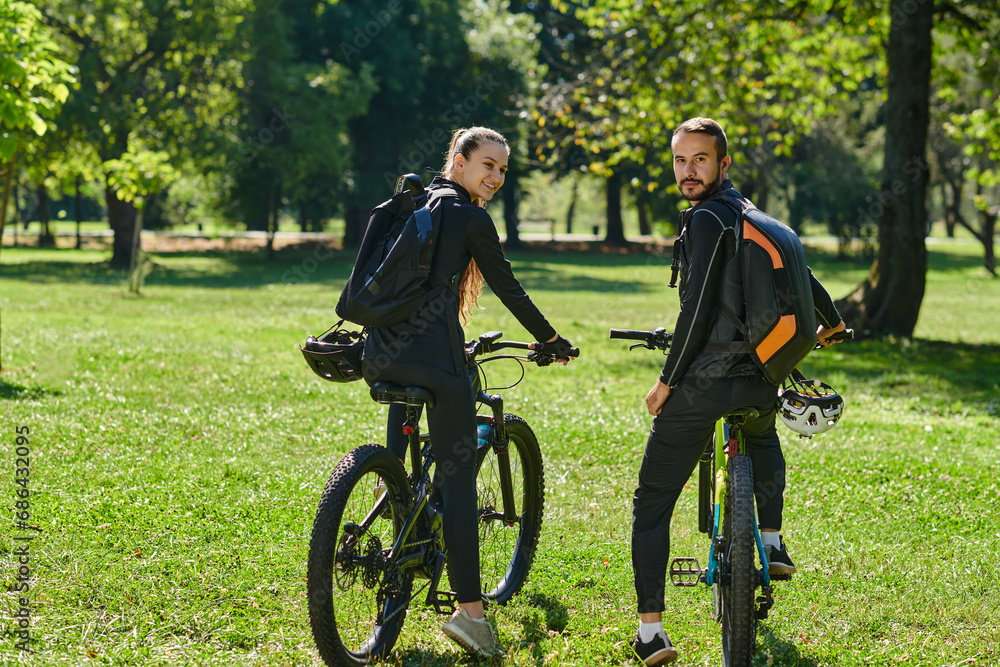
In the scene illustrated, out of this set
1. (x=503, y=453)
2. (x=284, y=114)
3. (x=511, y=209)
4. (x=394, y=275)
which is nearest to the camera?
(x=394, y=275)

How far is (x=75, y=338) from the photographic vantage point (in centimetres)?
1263

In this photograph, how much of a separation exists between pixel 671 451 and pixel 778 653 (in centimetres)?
120

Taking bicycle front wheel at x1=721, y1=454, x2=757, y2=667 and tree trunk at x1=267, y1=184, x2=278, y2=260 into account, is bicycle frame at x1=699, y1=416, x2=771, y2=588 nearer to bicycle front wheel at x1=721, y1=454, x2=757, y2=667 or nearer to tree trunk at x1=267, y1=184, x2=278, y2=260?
bicycle front wheel at x1=721, y1=454, x2=757, y2=667

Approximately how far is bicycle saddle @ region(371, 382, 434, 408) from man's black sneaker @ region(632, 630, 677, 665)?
1330 mm

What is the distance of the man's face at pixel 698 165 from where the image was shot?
365 cm

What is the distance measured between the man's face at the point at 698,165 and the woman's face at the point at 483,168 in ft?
2.30

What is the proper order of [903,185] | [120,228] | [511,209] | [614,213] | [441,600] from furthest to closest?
[614,213]
[511,209]
[120,228]
[903,185]
[441,600]

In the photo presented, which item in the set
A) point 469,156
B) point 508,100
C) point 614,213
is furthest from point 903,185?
point 614,213

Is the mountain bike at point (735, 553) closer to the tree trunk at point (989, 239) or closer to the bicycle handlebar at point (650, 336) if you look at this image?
the bicycle handlebar at point (650, 336)

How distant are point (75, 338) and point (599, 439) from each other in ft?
26.2

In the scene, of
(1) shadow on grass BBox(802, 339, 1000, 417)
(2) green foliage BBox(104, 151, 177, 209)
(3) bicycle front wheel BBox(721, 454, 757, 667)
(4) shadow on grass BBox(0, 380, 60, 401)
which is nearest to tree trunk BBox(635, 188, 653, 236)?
(2) green foliage BBox(104, 151, 177, 209)

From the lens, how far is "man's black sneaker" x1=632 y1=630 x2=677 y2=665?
3.76 metres

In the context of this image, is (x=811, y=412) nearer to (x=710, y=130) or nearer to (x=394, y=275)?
(x=710, y=130)

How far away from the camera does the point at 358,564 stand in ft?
12.2
